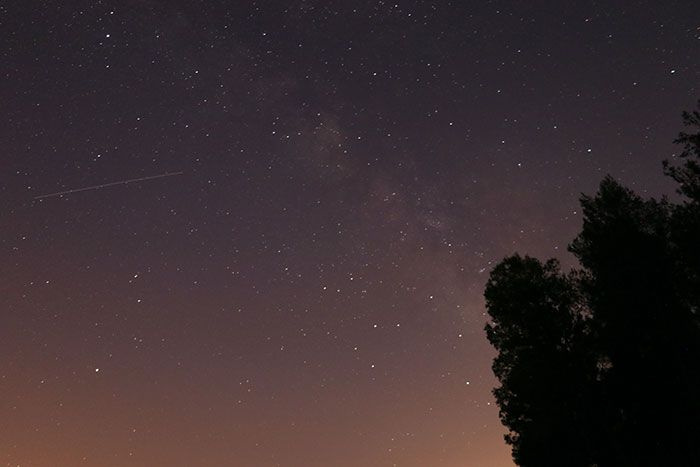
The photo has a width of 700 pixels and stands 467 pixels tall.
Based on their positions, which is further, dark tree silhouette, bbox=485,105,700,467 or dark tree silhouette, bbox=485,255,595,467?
dark tree silhouette, bbox=485,255,595,467

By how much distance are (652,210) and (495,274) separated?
17.8ft

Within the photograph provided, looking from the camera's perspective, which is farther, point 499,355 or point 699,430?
point 499,355

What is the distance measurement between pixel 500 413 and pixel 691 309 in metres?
7.50

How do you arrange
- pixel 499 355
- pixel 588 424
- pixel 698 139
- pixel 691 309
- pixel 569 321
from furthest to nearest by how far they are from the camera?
pixel 499 355 → pixel 569 321 → pixel 588 424 → pixel 691 309 → pixel 698 139

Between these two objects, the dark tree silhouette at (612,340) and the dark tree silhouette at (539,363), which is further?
the dark tree silhouette at (539,363)

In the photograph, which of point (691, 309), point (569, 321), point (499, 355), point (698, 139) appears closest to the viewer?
point (698, 139)

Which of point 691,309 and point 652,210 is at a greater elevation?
point 652,210

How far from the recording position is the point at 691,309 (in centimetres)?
1627

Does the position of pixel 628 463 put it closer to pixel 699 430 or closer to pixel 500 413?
pixel 699 430

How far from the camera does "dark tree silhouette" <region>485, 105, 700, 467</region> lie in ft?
52.5

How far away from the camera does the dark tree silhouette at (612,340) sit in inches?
630

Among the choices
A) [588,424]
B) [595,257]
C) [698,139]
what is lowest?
[588,424]

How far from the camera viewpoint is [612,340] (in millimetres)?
17422

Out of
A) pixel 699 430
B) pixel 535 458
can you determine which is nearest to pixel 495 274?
pixel 535 458
